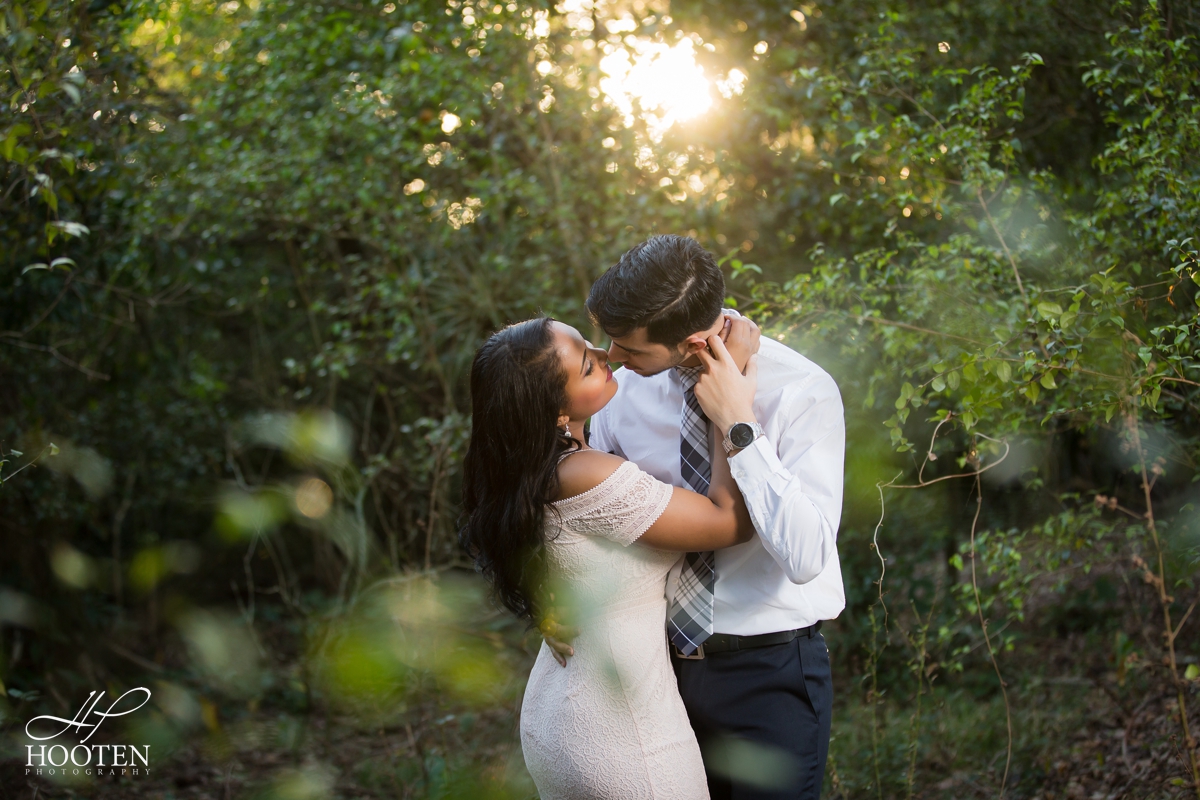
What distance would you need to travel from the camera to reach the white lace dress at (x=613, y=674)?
197 cm

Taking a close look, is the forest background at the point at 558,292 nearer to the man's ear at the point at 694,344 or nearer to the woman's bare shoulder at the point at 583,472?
the man's ear at the point at 694,344

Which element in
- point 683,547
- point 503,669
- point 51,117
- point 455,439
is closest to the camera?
point 683,547

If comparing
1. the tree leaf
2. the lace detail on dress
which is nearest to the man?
the lace detail on dress

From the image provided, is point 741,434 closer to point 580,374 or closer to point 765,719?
point 580,374

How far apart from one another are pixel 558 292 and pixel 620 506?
355cm

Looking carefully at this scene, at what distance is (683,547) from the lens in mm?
1980

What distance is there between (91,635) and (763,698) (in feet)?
17.7

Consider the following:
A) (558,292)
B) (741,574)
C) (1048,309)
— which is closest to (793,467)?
(741,574)

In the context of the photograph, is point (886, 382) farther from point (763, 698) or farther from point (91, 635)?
point (91, 635)

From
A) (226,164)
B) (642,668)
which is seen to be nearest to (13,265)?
(226,164)

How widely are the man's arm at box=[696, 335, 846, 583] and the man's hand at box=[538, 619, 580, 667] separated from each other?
0.52m

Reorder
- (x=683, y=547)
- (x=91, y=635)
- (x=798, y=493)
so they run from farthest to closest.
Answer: (x=91, y=635)
(x=683, y=547)
(x=798, y=493)

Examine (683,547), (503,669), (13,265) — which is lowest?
(503,669)

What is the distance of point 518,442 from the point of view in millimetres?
2043
